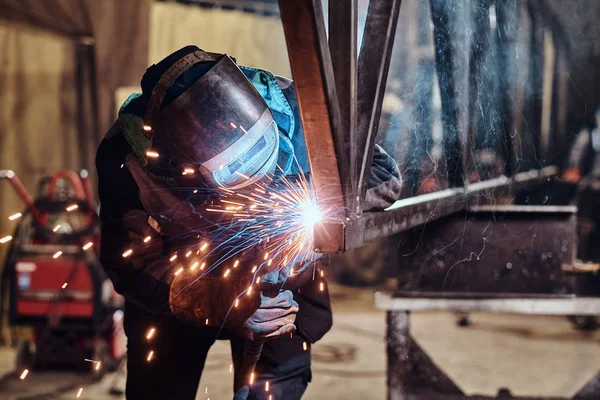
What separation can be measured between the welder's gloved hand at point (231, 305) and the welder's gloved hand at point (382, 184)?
361 mm

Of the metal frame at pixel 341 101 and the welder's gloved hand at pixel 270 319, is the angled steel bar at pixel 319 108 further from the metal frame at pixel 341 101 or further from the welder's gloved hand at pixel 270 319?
the welder's gloved hand at pixel 270 319

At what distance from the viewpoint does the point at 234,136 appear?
5.73 feet

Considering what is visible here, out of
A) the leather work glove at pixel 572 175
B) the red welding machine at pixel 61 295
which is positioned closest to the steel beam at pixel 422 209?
the leather work glove at pixel 572 175

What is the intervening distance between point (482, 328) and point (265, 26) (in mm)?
3273

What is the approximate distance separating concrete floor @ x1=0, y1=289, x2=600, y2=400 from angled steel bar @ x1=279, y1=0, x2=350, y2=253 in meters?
2.59

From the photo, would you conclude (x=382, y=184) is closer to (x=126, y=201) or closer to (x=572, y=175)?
(x=126, y=201)

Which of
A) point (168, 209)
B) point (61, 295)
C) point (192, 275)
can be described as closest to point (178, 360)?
point (192, 275)

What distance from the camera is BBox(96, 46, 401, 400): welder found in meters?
1.75

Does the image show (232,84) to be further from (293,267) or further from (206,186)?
(293,267)

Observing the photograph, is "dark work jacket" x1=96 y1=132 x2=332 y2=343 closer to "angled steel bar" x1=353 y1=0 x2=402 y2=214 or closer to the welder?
the welder

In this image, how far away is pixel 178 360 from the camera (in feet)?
6.78

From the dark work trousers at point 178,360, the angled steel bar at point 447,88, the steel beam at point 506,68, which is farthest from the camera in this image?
the steel beam at point 506,68

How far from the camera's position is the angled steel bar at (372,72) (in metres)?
1.53

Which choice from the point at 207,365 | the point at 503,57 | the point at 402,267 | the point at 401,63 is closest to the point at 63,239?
the point at 207,365
